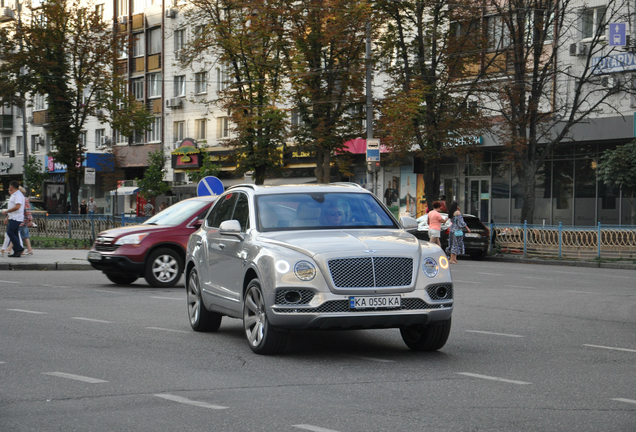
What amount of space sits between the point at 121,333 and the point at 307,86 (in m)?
25.2

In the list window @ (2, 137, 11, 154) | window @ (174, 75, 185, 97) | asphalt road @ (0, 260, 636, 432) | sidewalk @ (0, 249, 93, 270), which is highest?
window @ (174, 75, 185, 97)

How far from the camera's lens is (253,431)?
572 centimetres

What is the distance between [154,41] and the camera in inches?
2404

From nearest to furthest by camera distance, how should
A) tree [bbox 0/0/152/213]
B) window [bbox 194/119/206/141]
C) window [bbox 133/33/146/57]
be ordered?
1. tree [bbox 0/0/152/213]
2. window [bbox 194/119/206/141]
3. window [bbox 133/33/146/57]

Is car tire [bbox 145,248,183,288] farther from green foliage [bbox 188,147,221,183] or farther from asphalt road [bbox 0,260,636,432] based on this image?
green foliage [bbox 188,147,221,183]

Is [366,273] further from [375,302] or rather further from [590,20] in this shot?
[590,20]

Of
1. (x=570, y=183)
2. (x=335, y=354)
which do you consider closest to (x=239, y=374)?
(x=335, y=354)

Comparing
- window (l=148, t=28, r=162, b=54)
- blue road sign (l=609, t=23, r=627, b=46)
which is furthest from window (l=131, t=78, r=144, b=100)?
blue road sign (l=609, t=23, r=627, b=46)

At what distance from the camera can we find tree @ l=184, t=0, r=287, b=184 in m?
36.2

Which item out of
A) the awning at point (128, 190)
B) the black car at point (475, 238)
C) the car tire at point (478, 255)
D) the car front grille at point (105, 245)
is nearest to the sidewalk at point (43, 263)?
the car front grille at point (105, 245)

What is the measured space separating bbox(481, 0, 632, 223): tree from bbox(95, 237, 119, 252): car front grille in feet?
63.2

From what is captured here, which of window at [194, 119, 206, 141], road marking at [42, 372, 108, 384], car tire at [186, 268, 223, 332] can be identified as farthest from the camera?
window at [194, 119, 206, 141]

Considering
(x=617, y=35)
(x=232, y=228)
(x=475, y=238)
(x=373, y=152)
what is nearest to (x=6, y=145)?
(x=373, y=152)

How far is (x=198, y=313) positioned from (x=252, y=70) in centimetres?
2907
